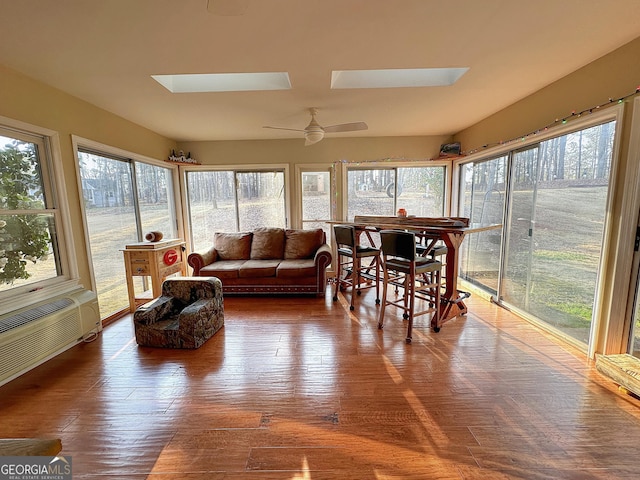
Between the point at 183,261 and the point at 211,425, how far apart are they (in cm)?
326

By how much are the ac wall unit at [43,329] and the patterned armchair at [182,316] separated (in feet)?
1.89

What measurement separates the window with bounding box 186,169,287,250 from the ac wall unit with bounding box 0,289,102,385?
2.19 m

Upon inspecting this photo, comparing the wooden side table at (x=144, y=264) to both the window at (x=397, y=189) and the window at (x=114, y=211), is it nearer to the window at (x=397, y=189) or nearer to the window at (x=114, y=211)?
the window at (x=114, y=211)

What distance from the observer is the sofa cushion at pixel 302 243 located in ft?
14.2

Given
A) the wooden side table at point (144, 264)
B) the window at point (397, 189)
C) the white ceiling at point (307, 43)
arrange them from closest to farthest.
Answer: the white ceiling at point (307, 43) → the wooden side table at point (144, 264) → the window at point (397, 189)

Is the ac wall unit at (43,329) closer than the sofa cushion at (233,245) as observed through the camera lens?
Yes

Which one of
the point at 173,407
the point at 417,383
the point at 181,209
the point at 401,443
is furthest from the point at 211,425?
the point at 181,209

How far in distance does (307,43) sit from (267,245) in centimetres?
303

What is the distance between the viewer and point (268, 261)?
4.20 meters

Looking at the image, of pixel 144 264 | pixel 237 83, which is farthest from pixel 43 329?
pixel 237 83

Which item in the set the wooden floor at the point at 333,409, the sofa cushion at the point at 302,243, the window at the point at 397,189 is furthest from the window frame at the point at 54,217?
the window at the point at 397,189

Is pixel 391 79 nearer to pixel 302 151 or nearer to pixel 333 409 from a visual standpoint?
pixel 302 151

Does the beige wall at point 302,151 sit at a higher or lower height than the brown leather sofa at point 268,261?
higher

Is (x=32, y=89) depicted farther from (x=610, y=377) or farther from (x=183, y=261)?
(x=610, y=377)
